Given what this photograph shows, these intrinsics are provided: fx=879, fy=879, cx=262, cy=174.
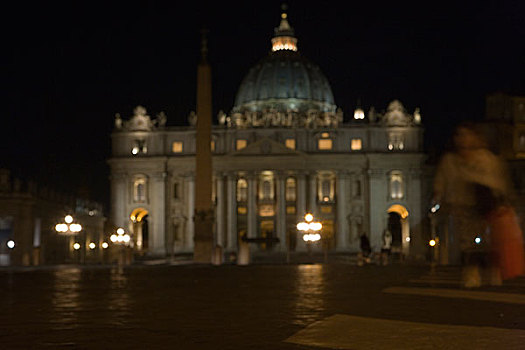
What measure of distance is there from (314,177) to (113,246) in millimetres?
27364

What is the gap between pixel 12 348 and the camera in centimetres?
947

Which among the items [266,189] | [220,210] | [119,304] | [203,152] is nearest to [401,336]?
[119,304]

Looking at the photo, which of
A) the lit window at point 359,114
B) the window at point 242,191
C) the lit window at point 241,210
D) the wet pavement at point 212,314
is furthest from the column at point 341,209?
the wet pavement at point 212,314

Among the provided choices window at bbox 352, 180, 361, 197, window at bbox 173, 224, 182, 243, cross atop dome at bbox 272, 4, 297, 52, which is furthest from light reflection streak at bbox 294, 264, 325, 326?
cross atop dome at bbox 272, 4, 297, 52

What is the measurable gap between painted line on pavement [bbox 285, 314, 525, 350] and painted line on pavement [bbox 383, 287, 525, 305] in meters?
4.03

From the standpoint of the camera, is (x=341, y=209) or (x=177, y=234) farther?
(x=177, y=234)

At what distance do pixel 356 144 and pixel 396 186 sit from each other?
23.3 feet

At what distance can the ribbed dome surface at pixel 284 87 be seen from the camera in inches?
5098

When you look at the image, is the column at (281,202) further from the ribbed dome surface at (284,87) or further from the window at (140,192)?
the ribbed dome surface at (284,87)

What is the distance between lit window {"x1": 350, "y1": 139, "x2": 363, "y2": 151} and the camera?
350ft

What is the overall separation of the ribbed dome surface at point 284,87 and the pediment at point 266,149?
22159mm

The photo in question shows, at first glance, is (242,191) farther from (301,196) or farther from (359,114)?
(359,114)

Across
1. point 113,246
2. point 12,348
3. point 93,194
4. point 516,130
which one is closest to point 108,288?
point 12,348

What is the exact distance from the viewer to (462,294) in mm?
16359
